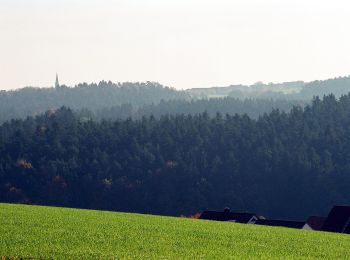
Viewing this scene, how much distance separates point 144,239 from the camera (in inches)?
2040

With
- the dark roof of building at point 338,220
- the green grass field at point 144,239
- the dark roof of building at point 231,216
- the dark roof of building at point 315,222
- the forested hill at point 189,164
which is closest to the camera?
the green grass field at point 144,239

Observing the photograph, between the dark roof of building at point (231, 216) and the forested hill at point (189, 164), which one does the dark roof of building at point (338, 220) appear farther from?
the forested hill at point (189, 164)

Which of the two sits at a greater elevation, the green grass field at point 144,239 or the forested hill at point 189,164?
the green grass field at point 144,239

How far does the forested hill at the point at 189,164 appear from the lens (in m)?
157

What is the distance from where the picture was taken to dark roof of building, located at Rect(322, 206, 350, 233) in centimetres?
8250

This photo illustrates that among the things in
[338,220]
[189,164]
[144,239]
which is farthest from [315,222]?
[189,164]

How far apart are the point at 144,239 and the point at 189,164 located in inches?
4852

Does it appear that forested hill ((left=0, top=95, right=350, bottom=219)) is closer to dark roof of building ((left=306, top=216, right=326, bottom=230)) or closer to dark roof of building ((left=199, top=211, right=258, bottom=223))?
dark roof of building ((left=199, top=211, right=258, bottom=223))

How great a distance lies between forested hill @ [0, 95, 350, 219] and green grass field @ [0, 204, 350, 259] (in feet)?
285

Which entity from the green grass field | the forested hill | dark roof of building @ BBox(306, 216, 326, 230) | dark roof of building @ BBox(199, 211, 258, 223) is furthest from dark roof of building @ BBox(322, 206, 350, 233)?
the forested hill

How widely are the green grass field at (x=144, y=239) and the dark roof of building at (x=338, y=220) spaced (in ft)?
60.2

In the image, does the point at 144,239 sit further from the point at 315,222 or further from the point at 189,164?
the point at 189,164

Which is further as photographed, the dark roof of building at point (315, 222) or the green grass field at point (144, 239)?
the dark roof of building at point (315, 222)

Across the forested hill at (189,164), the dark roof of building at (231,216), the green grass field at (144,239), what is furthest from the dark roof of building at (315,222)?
the forested hill at (189,164)
